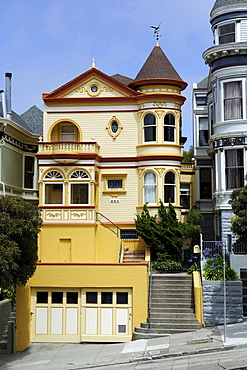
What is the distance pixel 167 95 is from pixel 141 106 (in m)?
1.55

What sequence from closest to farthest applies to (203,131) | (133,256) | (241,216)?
(241,216) < (133,256) < (203,131)

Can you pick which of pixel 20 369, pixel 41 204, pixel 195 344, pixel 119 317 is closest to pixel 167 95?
pixel 41 204

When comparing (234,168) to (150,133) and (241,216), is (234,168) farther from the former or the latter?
(241,216)

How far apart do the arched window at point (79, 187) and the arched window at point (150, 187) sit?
3231 millimetres

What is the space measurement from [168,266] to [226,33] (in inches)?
479

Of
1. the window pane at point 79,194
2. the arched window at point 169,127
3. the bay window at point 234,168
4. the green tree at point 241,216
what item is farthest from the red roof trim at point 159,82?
the green tree at point 241,216

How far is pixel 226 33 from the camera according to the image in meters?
28.9

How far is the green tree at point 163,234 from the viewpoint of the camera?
2822 centimetres

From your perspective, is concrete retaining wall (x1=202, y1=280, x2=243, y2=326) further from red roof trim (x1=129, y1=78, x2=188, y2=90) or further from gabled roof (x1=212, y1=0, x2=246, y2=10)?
gabled roof (x1=212, y1=0, x2=246, y2=10)

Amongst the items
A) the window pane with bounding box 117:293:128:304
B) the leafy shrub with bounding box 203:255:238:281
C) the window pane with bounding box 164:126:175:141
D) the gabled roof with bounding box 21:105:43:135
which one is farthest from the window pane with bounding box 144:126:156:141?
the window pane with bounding box 117:293:128:304

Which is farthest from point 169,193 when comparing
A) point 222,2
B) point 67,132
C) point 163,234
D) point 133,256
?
point 222,2

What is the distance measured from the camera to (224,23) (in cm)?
2889

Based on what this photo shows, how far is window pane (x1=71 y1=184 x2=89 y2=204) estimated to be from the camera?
2989 cm

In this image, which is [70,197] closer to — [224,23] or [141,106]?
[141,106]
